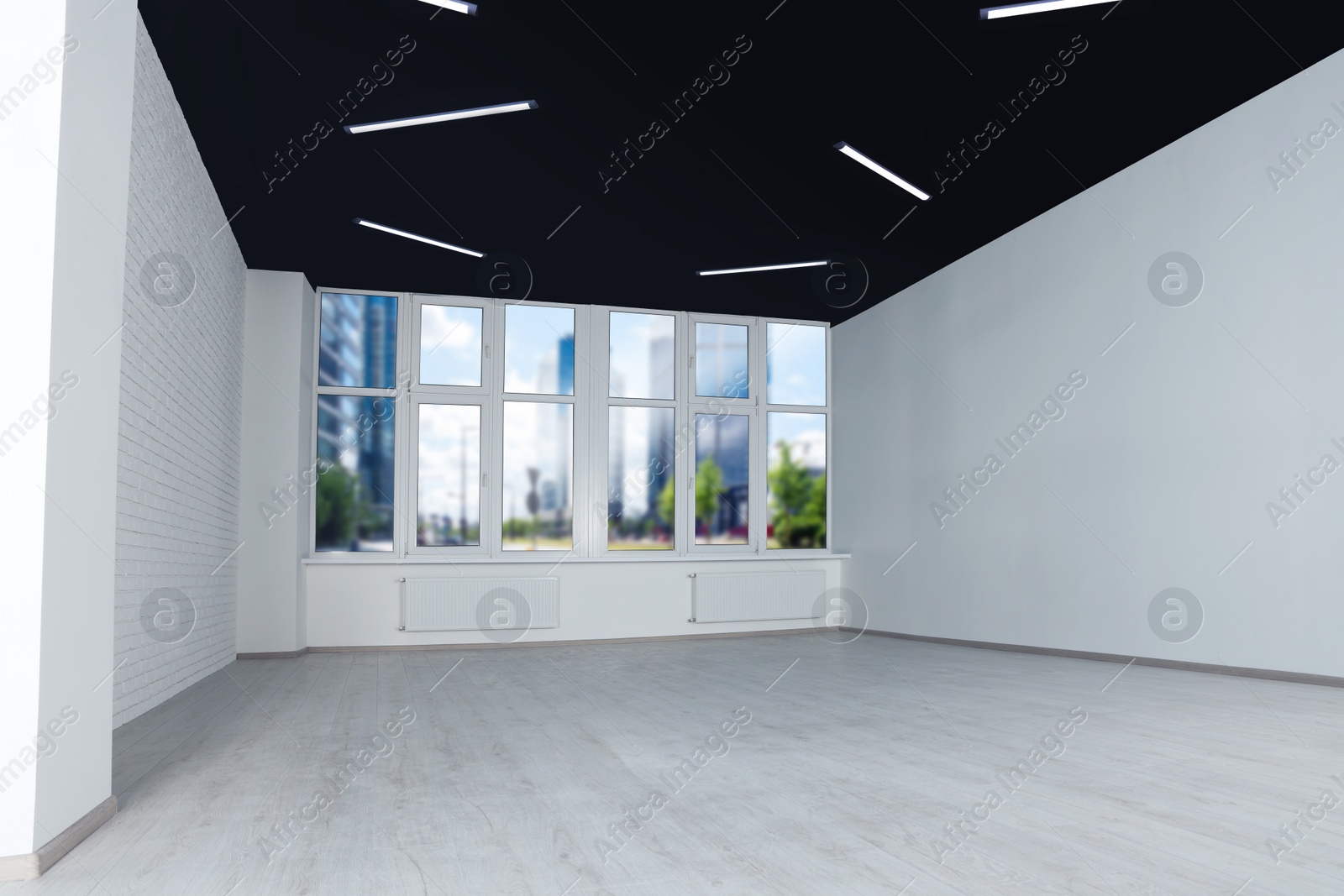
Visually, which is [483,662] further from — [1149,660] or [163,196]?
[1149,660]

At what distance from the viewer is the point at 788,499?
10727 millimetres

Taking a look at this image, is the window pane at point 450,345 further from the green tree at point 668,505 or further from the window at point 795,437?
the window at point 795,437

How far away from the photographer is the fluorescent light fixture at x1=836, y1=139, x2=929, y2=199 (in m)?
6.06

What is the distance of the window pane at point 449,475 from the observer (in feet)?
30.7

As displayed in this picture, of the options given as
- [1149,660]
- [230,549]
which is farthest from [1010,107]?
[230,549]

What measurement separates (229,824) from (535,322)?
24.0 ft

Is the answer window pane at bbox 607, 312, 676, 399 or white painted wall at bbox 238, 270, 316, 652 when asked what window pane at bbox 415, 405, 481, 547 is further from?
window pane at bbox 607, 312, 676, 399

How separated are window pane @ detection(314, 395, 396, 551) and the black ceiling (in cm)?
160

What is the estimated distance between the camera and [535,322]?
387 inches

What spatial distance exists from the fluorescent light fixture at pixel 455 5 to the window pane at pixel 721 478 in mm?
6411

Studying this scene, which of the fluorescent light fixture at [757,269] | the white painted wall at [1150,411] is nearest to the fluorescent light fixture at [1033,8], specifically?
the white painted wall at [1150,411]

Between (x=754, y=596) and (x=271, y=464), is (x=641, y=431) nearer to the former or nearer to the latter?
(x=754, y=596)

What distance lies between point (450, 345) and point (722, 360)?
3.12 meters

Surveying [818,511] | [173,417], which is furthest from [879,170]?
[818,511]
